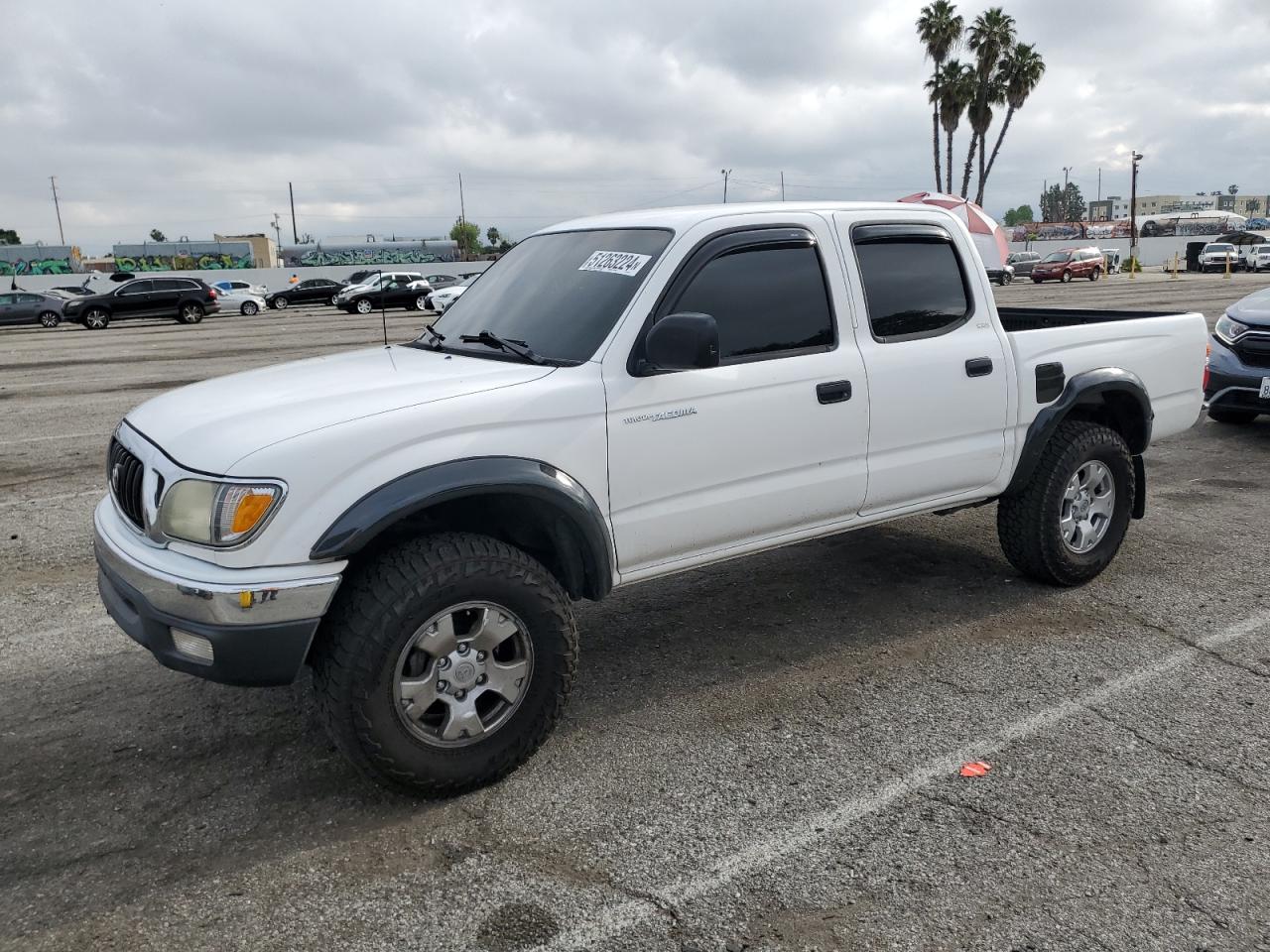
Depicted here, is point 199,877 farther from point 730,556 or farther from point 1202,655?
point 1202,655

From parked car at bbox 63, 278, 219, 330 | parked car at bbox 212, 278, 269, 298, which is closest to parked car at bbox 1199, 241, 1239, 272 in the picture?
parked car at bbox 212, 278, 269, 298

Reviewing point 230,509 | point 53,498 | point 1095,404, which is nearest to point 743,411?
Answer: point 230,509

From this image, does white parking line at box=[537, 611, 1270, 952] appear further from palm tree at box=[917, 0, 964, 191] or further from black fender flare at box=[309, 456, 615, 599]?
palm tree at box=[917, 0, 964, 191]

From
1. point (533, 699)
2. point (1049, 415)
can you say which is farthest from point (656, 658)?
point (1049, 415)

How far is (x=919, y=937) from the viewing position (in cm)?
266

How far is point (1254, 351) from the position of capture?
8.98 meters

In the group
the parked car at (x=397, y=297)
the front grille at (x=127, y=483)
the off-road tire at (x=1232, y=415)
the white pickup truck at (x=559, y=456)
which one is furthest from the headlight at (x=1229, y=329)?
the parked car at (x=397, y=297)

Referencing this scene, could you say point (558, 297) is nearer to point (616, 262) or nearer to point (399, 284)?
point (616, 262)

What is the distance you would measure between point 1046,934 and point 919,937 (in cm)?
33

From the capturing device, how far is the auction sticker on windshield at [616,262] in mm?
3900

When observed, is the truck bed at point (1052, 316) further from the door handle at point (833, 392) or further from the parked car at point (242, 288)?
the parked car at point (242, 288)

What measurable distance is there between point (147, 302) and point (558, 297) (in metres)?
32.0

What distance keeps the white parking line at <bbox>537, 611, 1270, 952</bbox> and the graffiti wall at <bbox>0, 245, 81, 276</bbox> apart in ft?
255

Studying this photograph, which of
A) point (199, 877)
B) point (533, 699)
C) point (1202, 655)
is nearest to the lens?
point (199, 877)
